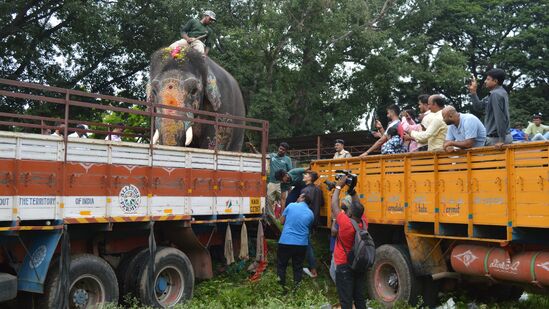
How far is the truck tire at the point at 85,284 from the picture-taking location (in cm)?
708

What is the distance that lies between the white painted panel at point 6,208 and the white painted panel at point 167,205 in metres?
2.07

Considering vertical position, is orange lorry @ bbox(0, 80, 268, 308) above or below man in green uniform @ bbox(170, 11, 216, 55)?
below

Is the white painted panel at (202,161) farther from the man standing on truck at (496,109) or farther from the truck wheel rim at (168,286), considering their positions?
the man standing on truck at (496,109)

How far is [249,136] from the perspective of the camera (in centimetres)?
2355

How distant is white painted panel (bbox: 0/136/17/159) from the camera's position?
6.63 metres

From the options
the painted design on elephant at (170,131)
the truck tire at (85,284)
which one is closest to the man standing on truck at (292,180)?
the painted design on elephant at (170,131)

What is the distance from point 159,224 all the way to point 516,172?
16.0 ft

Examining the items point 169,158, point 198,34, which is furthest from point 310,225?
point 198,34

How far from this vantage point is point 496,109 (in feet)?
25.3

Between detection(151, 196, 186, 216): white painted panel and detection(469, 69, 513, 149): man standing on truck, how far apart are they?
14.1ft

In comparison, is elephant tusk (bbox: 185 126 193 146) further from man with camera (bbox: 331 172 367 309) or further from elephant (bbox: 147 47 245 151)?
man with camera (bbox: 331 172 367 309)

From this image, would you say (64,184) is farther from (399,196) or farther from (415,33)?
(415,33)

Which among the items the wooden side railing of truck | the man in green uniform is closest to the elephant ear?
the man in green uniform

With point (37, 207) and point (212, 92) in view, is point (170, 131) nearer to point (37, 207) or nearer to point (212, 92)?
point (212, 92)
